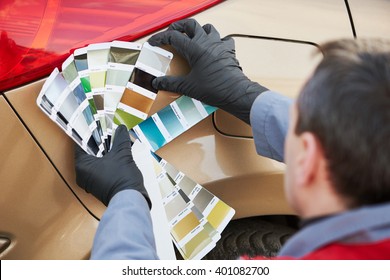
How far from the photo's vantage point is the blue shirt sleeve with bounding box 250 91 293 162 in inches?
67.6

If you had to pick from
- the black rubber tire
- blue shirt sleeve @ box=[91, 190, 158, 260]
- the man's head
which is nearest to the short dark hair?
the man's head

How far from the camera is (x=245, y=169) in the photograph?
1784mm

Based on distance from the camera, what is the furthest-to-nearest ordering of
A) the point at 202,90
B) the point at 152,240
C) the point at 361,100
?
the point at 202,90 → the point at 152,240 → the point at 361,100

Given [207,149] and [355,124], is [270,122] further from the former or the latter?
[355,124]

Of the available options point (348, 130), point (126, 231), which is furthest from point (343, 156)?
point (126, 231)

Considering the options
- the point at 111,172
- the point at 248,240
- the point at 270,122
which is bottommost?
the point at 248,240

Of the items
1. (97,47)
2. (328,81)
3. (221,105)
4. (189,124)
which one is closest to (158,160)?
(189,124)

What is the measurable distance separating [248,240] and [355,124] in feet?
3.13

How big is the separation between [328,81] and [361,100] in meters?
0.07

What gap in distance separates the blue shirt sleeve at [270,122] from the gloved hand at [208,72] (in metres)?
0.04

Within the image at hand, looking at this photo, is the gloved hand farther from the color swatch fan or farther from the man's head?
the man's head

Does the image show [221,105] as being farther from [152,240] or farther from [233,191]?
[152,240]

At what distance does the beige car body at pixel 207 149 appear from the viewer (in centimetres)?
164

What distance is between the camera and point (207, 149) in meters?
1.77
